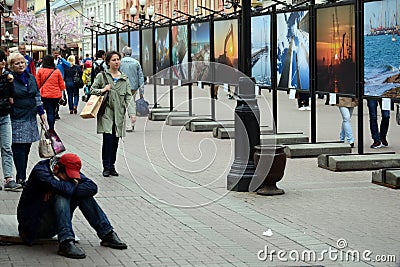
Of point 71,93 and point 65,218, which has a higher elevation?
point 71,93

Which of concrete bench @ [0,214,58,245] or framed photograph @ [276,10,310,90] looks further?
framed photograph @ [276,10,310,90]

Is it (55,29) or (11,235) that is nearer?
(11,235)

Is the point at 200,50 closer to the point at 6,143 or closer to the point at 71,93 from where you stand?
the point at 71,93

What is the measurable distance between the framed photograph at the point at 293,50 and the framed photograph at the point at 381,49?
2.04 meters

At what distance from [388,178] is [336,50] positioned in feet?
11.2

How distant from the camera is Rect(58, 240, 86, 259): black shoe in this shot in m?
7.78

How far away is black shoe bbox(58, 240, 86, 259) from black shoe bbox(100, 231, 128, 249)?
13.1 inches

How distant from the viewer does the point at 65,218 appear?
792cm

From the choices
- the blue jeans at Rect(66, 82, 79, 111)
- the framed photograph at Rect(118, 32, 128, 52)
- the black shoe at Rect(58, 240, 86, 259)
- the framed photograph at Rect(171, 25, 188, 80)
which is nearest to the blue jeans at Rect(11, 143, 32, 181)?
the black shoe at Rect(58, 240, 86, 259)

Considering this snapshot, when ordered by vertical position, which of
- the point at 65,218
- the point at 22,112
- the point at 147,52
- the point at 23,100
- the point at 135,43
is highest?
the point at 135,43

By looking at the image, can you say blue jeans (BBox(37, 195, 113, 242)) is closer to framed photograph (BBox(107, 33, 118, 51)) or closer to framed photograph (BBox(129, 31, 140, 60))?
framed photograph (BBox(129, 31, 140, 60))

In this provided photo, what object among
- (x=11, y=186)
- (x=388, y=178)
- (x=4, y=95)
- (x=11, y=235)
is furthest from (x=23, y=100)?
(x=388, y=178)

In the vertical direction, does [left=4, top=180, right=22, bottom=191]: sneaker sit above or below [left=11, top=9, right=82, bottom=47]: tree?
below

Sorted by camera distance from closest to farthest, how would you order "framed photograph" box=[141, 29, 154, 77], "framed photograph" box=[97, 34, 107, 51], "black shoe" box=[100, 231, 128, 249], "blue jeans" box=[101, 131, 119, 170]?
"black shoe" box=[100, 231, 128, 249]
"blue jeans" box=[101, 131, 119, 170]
"framed photograph" box=[141, 29, 154, 77]
"framed photograph" box=[97, 34, 107, 51]
